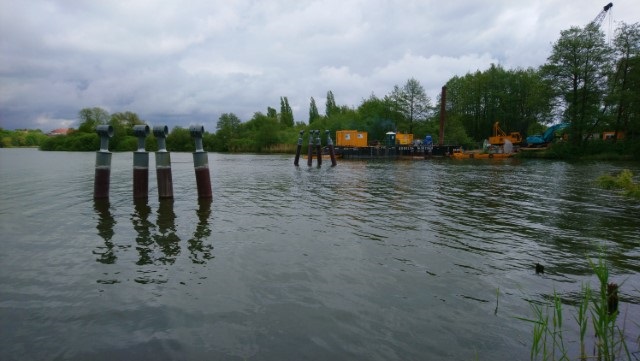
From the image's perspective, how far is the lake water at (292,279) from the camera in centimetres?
431

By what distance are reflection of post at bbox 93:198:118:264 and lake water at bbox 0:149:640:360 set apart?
0.08m

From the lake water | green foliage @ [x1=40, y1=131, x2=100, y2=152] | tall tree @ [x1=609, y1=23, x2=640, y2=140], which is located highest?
tall tree @ [x1=609, y1=23, x2=640, y2=140]

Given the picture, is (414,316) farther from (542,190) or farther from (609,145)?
(609,145)

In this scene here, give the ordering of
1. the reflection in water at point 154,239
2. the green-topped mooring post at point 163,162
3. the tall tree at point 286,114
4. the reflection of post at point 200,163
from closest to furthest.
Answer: the reflection in water at point 154,239
the green-topped mooring post at point 163,162
the reflection of post at point 200,163
the tall tree at point 286,114

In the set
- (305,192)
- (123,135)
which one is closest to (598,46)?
(305,192)

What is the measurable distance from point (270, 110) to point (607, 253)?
5357 inches

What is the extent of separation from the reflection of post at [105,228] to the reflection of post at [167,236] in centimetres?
93

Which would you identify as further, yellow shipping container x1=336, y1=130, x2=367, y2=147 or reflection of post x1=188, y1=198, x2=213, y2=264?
yellow shipping container x1=336, y1=130, x2=367, y2=147

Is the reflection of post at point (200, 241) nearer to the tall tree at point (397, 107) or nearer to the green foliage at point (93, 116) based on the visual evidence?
the tall tree at point (397, 107)

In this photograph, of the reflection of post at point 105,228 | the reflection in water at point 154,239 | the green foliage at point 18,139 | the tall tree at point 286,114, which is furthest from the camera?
the green foliage at point 18,139

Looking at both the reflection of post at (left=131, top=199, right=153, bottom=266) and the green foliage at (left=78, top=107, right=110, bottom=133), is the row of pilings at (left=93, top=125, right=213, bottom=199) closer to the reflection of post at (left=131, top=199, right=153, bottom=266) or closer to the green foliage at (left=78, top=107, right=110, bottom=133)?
the reflection of post at (left=131, top=199, right=153, bottom=266)

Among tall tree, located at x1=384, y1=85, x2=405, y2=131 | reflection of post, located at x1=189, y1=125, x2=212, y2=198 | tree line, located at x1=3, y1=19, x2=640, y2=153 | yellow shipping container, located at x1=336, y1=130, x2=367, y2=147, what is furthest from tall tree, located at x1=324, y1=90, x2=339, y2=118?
reflection of post, located at x1=189, y1=125, x2=212, y2=198

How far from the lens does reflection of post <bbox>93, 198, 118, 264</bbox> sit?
7430 millimetres

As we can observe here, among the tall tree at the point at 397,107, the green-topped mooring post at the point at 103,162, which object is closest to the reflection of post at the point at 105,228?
the green-topped mooring post at the point at 103,162
